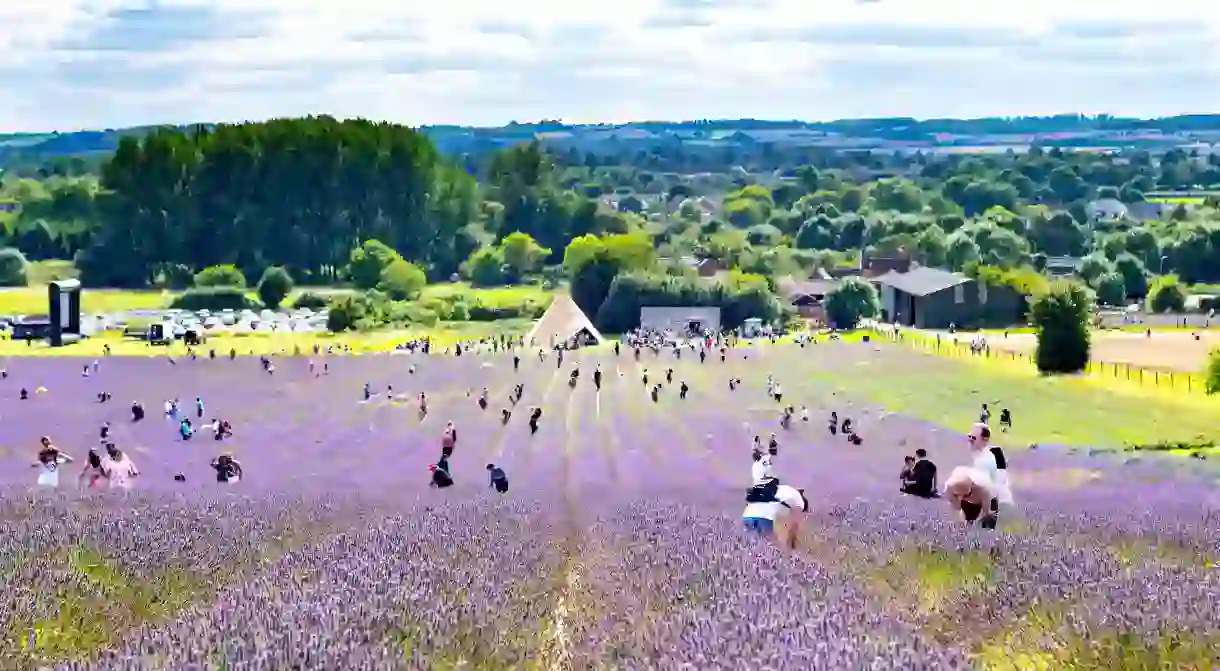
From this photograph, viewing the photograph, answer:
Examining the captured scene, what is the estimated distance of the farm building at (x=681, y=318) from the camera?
11188cm

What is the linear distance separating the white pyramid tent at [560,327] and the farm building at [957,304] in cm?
2317

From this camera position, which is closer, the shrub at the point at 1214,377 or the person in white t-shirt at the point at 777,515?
the person in white t-shirt at the point at 777,515

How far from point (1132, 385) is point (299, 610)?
45498mm

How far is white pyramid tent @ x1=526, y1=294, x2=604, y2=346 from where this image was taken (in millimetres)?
89062

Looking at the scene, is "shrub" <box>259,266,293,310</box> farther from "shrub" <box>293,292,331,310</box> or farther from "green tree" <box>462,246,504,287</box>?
"green tree" <box>462,246,504,287</box>

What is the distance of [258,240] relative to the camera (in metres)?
155

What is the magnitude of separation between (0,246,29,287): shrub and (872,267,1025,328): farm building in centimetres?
7595

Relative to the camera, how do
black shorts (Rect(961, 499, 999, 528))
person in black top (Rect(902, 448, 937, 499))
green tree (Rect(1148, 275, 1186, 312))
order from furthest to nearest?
1. green tree (Rect(1148, 275, 1186, 312))
2. person in black top (Rect(902, 448, 937, 499))
3. black shorts (Rect(961, 499, 999, 528))

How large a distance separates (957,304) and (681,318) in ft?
59.5

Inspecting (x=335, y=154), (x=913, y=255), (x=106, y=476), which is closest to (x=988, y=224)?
(x=913, y=255)

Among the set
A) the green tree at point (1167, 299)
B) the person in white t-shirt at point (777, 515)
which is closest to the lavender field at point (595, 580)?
the person in white t-shirt at point (777, 515)

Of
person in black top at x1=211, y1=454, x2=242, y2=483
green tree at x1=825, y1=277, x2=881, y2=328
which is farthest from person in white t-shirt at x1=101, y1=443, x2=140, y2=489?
green tree at x1=825, y1=277, x2=881, y2=328

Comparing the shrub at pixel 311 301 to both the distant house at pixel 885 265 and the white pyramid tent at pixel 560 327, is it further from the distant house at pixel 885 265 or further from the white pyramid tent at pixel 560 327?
the distant house at pixel 885 265

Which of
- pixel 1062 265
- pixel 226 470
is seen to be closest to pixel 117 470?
pixel 226 470
